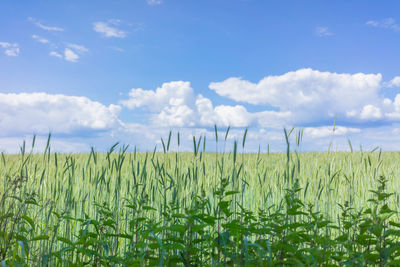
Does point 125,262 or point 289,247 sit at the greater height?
point 289,247

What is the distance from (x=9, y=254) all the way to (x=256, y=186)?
3.82 meters

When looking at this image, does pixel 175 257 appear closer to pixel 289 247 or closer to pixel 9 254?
pixel 289 247

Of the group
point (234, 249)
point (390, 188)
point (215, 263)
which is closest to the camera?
point (215, 263)

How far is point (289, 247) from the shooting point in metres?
2.16

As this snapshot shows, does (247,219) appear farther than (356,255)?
Yes

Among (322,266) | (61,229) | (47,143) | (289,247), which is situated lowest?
(61,229)

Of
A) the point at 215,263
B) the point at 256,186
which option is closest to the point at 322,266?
the point at 215,263

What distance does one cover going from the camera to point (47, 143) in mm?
2975

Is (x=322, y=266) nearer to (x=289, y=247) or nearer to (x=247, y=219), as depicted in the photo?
(x=289, y=247)

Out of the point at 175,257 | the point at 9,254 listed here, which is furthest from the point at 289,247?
the point at 9,254

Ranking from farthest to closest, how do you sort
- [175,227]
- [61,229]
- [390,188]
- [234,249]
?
[390,188], [61,229], [234,249], [175,227]

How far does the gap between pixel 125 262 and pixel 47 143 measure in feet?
4.62

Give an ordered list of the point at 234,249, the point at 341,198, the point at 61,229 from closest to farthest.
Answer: the point at 234,249 → the point at 61,229 → the point at 341,198

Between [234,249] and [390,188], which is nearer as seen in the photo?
[234,249]
